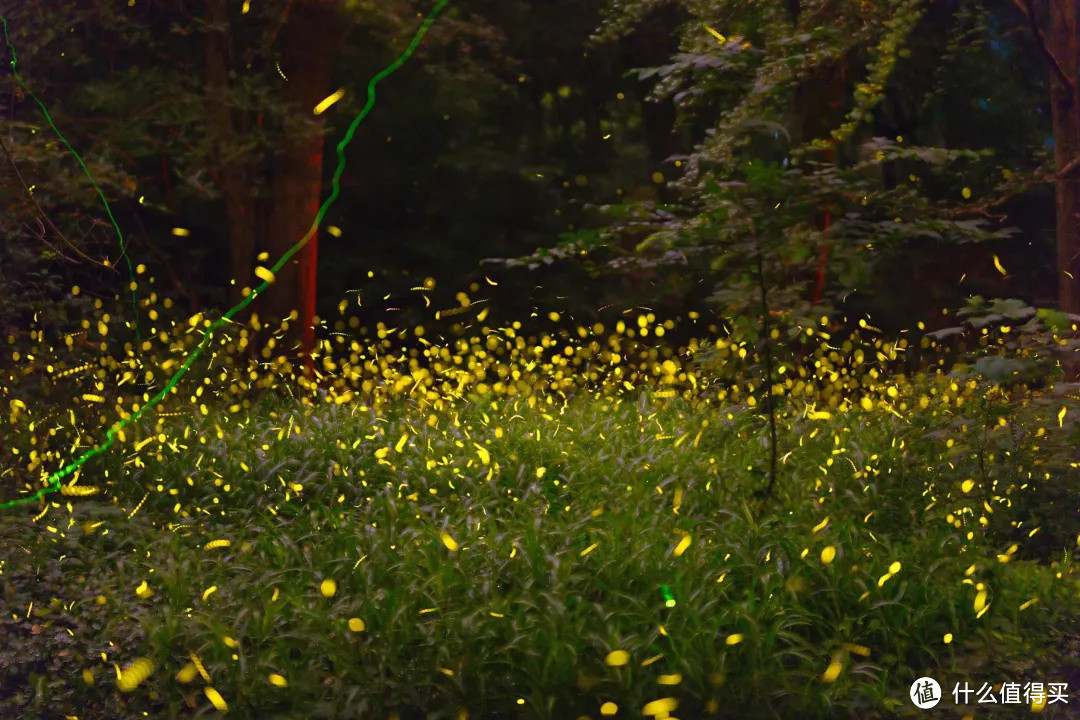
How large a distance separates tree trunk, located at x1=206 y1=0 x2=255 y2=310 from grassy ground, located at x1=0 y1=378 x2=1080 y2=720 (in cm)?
478

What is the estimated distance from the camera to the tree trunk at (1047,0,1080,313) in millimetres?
9117

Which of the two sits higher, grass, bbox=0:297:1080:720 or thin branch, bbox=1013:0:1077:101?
thin branch, bbox=1013:0:1077:101

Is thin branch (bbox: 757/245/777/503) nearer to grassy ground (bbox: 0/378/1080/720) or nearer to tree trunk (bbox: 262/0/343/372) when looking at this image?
grassy ground (bbox: 0/378/1080/720)

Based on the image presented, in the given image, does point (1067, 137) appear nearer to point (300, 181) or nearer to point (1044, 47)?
point (1044, 47)

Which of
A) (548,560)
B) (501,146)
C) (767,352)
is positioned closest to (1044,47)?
(767,352)

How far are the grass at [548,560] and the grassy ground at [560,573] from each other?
0.02 m

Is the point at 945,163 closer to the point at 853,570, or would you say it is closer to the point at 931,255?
the point at 853,570

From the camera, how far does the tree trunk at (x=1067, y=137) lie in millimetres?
9117

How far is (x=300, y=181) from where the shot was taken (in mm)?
11578

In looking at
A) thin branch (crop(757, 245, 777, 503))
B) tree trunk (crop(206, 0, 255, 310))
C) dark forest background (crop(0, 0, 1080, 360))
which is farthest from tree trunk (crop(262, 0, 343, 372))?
thin branch (crop(757, 245, 777, 503))

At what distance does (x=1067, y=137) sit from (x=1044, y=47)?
92 cm

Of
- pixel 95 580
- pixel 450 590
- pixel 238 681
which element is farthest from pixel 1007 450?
pixel 95 580

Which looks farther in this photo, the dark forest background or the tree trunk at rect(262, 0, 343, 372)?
the tree trunk at rect(262, 0, 343, 372)

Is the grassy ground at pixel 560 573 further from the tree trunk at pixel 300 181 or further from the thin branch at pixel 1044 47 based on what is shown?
the tree trunk at pixel 300 181
